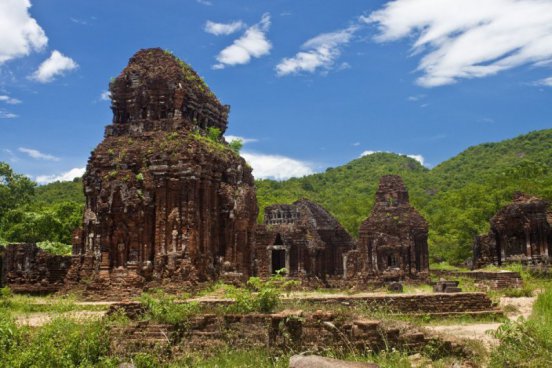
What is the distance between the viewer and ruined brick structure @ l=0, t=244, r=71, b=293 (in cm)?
2081

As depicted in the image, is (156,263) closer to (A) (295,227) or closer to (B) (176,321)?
(B) (176,321)

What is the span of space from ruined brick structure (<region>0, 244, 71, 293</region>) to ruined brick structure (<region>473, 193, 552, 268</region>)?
22849 millimetres

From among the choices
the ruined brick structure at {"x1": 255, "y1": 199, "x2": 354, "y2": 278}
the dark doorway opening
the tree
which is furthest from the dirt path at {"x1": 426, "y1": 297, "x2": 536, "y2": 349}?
the tree

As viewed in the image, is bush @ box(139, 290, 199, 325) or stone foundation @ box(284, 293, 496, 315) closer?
bush @ box(139, 290, 199, 325)

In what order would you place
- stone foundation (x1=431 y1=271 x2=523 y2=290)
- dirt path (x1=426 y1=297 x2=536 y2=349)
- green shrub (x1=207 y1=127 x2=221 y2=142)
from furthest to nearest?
green shrub (x1=207 y1=127 x2=221 y2=142) → stone foundation (x1=431 y1=271 x2=523 y2=290) → dirt path (x1=426 y1=297 x2=536 y2=349)

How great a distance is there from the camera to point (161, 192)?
65.6 feet

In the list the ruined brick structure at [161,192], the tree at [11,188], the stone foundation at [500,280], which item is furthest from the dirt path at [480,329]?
the tree at [11,188]

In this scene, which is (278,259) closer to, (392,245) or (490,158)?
(392,245)

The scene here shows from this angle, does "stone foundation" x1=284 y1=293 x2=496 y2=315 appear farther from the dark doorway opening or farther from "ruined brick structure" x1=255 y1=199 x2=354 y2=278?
the dark doorway opening

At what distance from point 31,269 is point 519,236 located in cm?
2530

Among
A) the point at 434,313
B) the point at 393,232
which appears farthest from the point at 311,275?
the point at 434,313

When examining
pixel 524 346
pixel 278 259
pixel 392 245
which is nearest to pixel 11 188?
pixel 278 259

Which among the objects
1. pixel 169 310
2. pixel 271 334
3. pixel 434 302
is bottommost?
pixel 271 334

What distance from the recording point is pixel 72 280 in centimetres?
2078
